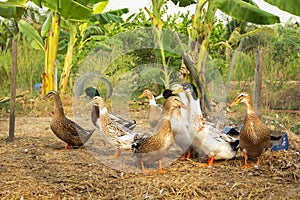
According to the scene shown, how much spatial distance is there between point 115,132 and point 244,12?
6.97ft

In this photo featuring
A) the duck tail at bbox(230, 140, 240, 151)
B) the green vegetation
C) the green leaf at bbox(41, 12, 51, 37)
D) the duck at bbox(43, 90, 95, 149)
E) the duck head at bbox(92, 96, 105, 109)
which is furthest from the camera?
the green leaf at bbox(41, 12, 51, 37)

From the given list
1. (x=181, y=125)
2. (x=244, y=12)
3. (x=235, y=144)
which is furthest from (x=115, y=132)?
(x=244, y=12)

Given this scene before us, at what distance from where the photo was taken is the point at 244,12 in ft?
17.0

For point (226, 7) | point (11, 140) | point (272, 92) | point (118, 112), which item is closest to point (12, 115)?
point (11, 140)

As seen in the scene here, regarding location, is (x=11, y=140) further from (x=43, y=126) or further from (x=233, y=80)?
(x=233, y=80)

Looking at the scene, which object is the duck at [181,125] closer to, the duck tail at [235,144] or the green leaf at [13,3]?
the duck tail at [235,144]

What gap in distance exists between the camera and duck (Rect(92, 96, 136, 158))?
14.9ft

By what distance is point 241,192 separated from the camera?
383cm

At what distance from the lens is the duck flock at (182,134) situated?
4.18m

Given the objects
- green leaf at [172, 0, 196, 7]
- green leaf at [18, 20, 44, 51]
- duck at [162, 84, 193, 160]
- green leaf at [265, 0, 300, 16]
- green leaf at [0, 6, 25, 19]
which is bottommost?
duck at [162, 84, 193, 160]

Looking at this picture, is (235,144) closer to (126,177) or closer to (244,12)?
(126,177)

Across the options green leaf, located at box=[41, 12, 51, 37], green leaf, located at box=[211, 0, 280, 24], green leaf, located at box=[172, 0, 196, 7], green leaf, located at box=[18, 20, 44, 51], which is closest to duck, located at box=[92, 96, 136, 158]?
green leaf, located at box=[211, 0, 280, 24]

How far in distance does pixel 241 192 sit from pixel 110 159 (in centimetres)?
159

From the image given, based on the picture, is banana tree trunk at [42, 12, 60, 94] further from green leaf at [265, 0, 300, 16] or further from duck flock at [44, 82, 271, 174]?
green leaf at [265, 0, 300, 16]
